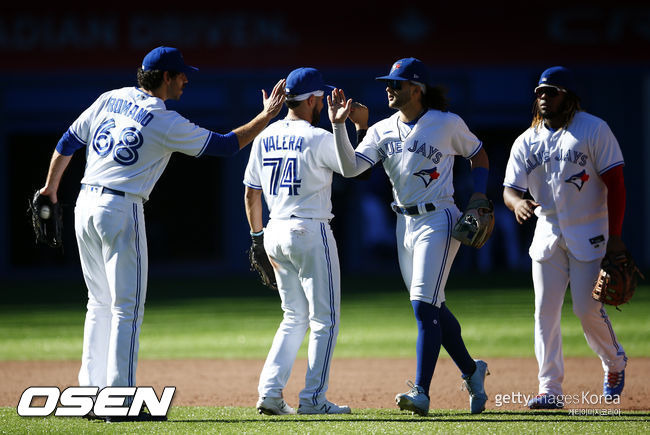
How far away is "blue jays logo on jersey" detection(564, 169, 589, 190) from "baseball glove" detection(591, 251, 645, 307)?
0.45 m

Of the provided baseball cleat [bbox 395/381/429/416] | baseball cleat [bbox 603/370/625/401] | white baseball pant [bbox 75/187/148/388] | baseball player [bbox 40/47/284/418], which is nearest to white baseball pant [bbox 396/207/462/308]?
baseball cleat [bbox 395/381/429/416]

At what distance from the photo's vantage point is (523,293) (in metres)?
13.8

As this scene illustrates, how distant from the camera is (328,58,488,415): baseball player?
17.6 ft

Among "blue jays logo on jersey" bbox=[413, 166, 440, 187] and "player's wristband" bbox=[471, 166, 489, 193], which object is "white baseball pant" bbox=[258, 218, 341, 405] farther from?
"player's wristband" bbox=[471, 166, 489, 193]

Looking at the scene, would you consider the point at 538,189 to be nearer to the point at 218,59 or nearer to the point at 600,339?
the point at 600,339

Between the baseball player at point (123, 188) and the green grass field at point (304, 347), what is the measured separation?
0.48 metres

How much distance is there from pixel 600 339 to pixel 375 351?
3.50 metres

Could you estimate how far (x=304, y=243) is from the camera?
5.46 meters

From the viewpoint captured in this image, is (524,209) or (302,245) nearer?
(302,245)

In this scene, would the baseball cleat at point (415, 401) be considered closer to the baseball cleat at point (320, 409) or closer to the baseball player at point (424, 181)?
the baseball player at point (424, 181)

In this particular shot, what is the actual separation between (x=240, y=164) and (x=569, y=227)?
45.5 ft

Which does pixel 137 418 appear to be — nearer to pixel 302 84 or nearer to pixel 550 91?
pixel 302 84

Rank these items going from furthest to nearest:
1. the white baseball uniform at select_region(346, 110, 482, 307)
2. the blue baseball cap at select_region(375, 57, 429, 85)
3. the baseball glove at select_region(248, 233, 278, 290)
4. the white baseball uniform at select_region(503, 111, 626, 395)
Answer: the baseball glove at select_region(248, 233, 278, 290), the white baseball uniform at select_region(503, 111, 626, 395), the blue baseball cap at select_region(375, 57, 429, 85), the white baseball uniform at select_region(346, 110, 482, 307)

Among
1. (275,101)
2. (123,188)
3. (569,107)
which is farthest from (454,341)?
(123,188)
